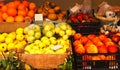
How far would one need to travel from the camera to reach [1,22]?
13.6 ft

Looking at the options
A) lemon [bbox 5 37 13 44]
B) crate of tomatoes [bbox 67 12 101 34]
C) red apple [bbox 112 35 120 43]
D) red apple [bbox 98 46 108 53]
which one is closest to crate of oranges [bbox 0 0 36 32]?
lemon [bbox 5 37 13 44]

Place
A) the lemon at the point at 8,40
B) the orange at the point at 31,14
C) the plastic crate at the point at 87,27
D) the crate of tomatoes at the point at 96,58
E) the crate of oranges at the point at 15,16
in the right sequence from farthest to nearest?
1. the orange at the point at 31,14
2. the crate of oranges at the point at 15,16
3. the plastic crate at the point at 87,27
4. the lemon at the point at 8,40
5. the crate of tomatoes at the point at 96,58

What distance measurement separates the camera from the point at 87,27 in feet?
13.0

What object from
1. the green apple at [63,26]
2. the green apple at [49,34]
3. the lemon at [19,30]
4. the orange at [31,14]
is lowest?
the green apple at [49,34]

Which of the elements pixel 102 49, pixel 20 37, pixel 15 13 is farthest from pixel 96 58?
pixel 15 13

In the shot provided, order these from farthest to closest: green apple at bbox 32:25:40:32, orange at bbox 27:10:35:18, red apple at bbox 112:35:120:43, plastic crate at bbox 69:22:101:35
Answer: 1. orange at bbox 27:10:35:18
2. plastic crate at bbox 69:22:101:35
3. green apple at bbox 32:25:40:32
4. red apple at bbox 112:35:120:43

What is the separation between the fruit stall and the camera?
2.99 m

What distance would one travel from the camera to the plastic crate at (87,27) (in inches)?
156

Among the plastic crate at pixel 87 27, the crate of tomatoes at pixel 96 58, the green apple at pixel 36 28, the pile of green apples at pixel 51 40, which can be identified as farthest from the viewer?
the plastic crate at pixel 87 27

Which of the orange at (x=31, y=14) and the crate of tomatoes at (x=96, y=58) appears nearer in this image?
the crate of tomatoes at (x=96, y=58)

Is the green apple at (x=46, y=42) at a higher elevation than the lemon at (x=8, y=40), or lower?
lower

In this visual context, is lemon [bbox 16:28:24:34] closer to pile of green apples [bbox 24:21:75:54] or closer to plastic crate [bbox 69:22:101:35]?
pile of green apples [bbox 24:21:75:54]

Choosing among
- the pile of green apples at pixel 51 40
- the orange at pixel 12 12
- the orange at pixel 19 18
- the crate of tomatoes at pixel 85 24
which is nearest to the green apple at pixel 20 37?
the pile of green apples at pixel 51 40

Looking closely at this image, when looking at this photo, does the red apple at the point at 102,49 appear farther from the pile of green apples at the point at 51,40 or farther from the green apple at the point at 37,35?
the green apple at the point at 37,35
